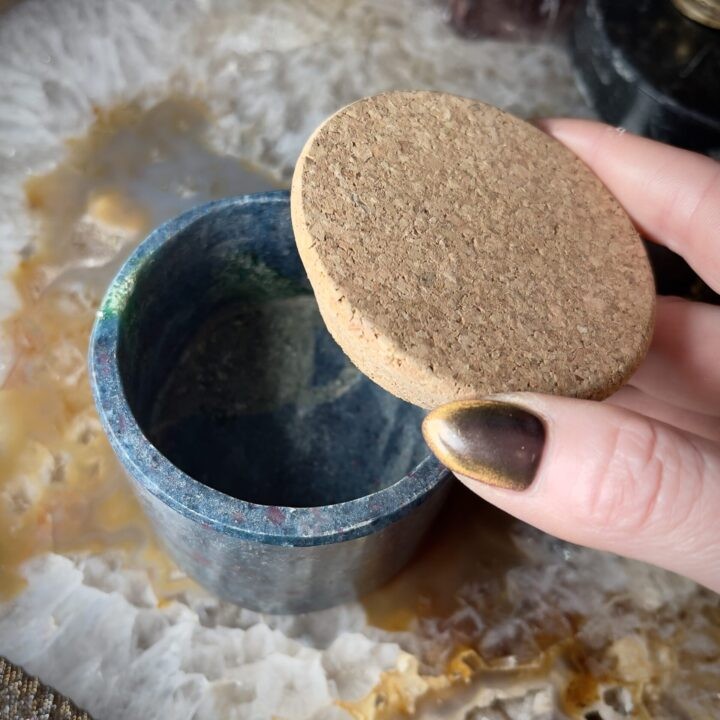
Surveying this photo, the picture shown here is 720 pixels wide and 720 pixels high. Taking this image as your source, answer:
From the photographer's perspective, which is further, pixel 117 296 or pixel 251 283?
pixel 251 283

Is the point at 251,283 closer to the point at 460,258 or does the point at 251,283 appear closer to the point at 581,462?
the point at 460,258

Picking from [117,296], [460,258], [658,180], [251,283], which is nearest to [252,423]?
[251,283]

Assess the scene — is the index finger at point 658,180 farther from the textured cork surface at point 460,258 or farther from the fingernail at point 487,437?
the fingernail at point 487,437

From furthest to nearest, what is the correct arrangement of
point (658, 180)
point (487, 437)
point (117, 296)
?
point (658, 180)
point (117, 296)
point (487, 437)

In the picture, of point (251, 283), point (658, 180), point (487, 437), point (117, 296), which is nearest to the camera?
point (487, 437)

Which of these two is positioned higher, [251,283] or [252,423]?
[251,283]

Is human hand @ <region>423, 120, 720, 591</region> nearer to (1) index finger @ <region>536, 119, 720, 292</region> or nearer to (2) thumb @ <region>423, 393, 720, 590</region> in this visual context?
(2) thumb @ <region>423, 393, 720, 590</region>

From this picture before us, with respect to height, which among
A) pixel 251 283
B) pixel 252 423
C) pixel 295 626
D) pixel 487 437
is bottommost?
pixel 295 626

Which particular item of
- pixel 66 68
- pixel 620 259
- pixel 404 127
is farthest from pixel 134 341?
pixel 66 68

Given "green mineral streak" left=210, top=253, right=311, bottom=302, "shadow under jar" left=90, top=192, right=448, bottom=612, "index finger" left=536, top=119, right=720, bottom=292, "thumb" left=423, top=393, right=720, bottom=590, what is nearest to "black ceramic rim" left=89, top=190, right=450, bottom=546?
"shadow under jar" left=90, top=192, right=448, bottom=612
